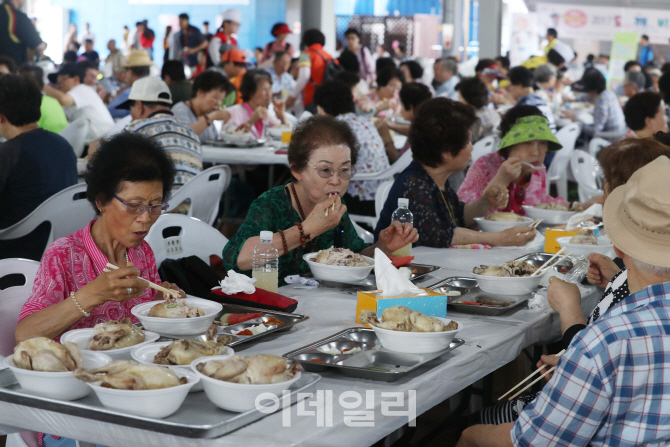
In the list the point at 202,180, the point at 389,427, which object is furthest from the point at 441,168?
the point at 389,427

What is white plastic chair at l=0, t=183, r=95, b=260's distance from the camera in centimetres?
349

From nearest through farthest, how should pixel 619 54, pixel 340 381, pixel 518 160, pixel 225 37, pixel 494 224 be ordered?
1. pixel 340 381
2. pixel 494 224
3. pixel 518 160
4. pixel 225 37
5. pixel 619 54

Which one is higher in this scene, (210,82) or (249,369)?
(210,82)

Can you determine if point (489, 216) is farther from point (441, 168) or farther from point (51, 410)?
point (51, 410)

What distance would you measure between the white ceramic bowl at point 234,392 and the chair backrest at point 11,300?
3.00ft

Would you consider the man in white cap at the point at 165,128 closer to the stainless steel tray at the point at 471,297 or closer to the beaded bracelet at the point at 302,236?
the beaded bracelet at the point at 302,236

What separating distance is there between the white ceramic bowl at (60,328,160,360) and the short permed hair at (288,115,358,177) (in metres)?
1.18

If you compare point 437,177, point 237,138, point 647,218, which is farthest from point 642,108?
point 647,218

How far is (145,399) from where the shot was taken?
53.6 inches

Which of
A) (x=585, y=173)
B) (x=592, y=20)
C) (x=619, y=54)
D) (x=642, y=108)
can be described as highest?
(x=592, y=20)

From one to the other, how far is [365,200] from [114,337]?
13.0 feet

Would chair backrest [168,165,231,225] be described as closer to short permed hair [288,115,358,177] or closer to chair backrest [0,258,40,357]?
short permed hair [288,115,358,177]

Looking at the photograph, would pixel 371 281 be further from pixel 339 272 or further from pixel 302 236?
pixel 302 236

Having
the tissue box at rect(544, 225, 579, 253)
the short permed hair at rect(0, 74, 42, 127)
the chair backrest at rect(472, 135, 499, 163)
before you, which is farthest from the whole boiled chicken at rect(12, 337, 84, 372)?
the chair backrest at rect(472, 135, 499, 163)
